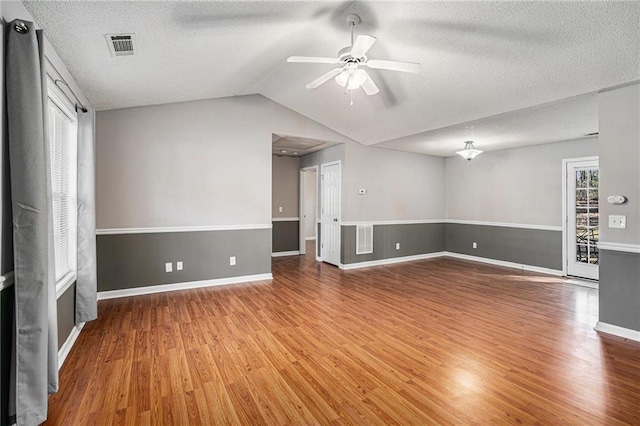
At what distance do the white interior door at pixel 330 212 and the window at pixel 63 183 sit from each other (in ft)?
13.9

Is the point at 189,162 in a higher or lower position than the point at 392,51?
lower

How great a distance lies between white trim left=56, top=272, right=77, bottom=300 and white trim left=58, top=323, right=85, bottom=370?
1.44 feet

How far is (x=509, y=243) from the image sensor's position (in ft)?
21.3

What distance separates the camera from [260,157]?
5219 mm

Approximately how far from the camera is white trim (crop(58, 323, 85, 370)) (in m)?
2.58

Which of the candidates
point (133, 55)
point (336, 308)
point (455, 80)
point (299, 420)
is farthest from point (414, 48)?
point (299, 420)

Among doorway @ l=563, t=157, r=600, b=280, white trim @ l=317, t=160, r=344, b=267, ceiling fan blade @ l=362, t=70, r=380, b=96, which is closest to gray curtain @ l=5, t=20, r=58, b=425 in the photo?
ceiling fan blade @ l=362, t=70, r=380, b=96

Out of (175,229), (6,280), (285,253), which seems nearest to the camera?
(6,280)

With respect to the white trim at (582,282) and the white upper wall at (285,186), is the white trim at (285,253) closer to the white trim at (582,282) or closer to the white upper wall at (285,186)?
the white upper wall at (285,186)

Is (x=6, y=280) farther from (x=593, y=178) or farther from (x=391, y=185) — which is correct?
(x=593, y=178)

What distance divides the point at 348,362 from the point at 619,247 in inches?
115

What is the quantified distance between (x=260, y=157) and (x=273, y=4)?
2.82 meters

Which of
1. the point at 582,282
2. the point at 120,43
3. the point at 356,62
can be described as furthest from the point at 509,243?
the point at 120,43

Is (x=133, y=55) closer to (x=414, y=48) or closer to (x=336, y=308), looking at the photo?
(x=414, y=48)
